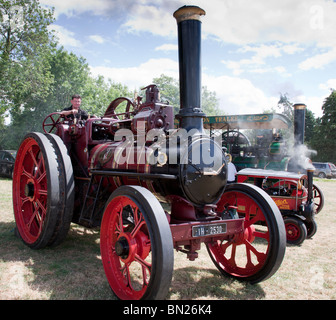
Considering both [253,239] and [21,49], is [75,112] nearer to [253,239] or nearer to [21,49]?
[253,239]

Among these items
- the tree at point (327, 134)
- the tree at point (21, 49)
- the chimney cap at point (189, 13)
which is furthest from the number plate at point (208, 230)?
the tree at point (327, 134)

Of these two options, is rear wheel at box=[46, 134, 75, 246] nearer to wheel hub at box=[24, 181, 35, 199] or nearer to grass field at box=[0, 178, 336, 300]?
grass field at box=[0, 178, 336, 300]

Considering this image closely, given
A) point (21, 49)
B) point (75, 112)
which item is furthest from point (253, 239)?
point (21, 49)

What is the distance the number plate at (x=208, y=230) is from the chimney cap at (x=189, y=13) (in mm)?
2091

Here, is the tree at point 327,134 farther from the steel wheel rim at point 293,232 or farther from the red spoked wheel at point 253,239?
the red spoked wheel at point 253,239

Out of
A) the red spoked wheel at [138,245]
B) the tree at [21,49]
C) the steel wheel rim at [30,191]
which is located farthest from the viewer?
the tree at [21,49]

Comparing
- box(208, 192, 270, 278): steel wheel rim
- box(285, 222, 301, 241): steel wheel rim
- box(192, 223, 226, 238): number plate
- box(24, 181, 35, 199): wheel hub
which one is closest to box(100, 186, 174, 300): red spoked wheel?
box(192, 223, 226, 238): number plate

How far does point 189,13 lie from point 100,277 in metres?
2.92

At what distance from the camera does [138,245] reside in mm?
2666

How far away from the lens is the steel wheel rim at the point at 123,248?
104 inches

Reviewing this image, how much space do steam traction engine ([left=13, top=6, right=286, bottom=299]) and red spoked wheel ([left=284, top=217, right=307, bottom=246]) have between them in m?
1.36

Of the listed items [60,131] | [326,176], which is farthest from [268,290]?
[326,176]

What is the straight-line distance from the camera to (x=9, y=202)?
721 cm

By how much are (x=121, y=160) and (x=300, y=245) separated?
3422 mm
